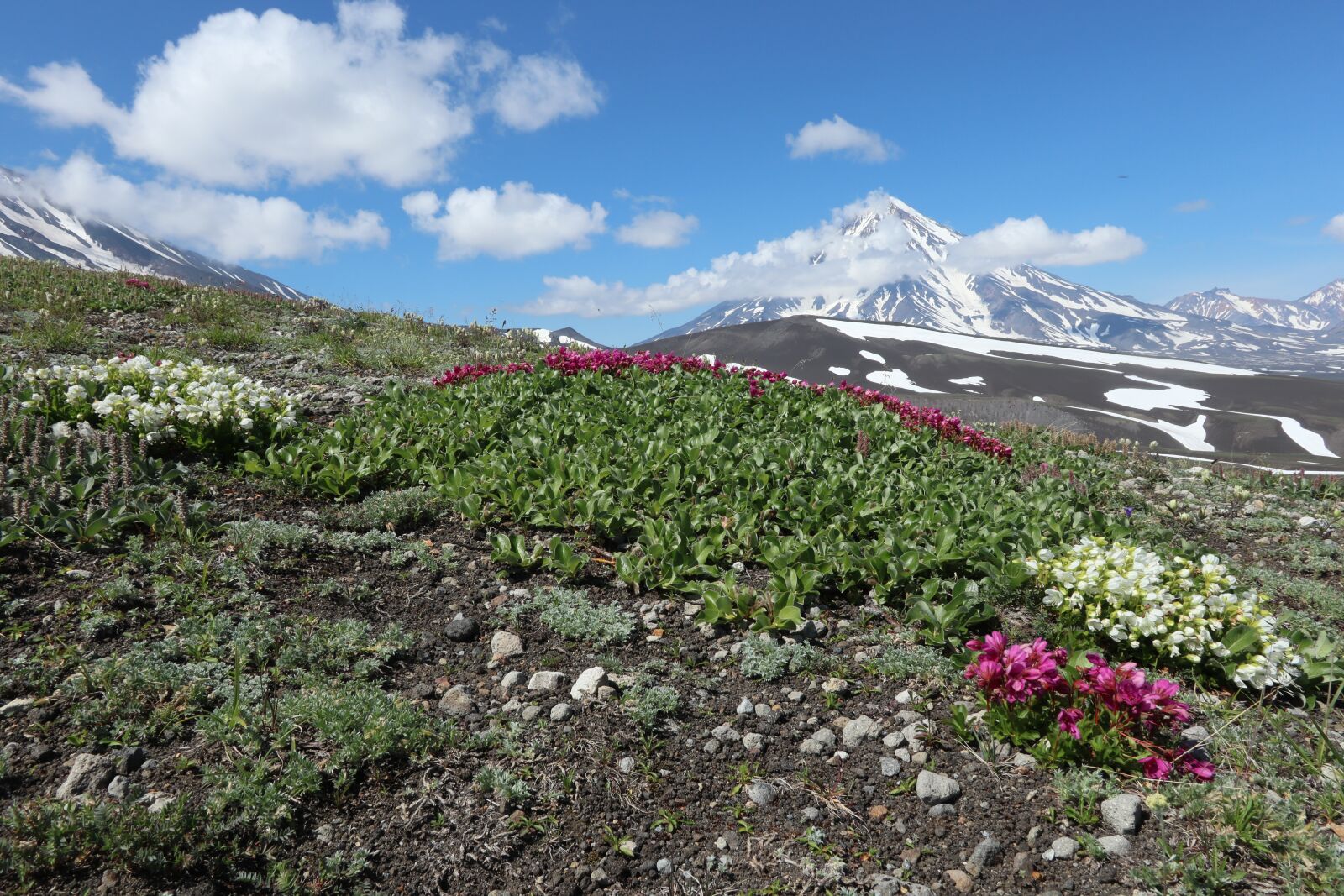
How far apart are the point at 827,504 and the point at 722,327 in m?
48.1

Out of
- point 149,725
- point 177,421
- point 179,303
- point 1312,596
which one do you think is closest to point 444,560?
point 149,725

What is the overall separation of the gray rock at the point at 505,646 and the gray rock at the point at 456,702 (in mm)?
417

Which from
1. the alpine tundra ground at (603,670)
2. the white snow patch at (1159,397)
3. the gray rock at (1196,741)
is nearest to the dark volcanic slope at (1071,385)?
the white snow patch at (1159,397)

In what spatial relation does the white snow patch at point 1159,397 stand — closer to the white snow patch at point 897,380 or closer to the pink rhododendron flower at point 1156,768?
the white snow patch at point 897,380

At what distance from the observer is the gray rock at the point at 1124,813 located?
293 cm

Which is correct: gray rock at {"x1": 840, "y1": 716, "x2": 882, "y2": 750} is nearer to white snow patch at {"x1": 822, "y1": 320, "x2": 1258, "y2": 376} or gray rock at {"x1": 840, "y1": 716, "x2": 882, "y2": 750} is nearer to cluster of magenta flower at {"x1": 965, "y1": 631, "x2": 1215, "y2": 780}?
cluster of magenta flower at {"x1": 965, "y1": 631, "x2": 1215, "y2": 780}

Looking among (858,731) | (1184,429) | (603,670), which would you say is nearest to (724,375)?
(603,670)

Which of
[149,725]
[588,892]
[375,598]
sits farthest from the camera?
[375,598]

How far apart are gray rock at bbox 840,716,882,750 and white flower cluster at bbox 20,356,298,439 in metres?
6.30

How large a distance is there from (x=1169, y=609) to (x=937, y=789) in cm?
214

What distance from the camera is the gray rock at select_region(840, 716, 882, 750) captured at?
3.68 metres

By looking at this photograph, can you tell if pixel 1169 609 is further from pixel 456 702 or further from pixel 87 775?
pixel 87 775

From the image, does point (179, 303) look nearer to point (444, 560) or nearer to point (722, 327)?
point (444, 560)

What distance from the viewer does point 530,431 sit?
7.95m
